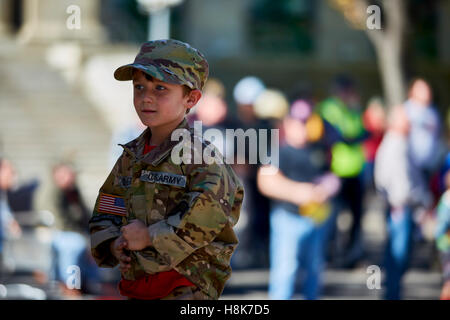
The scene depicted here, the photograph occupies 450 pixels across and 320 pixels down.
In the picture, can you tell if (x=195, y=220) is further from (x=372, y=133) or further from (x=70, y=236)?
(x=372, y=133)

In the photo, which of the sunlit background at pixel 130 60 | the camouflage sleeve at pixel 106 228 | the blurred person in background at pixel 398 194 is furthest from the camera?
the sunlit background at pixel 130 60

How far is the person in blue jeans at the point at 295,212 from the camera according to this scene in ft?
25.7

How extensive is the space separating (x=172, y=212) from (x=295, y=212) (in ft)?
15.1

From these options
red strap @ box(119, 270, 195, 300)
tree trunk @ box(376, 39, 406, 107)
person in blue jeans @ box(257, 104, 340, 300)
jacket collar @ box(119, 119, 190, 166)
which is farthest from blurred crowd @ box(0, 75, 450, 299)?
red strap @ box(119, 270, 195, 300)

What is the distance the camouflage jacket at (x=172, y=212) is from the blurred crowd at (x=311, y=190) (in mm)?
4312

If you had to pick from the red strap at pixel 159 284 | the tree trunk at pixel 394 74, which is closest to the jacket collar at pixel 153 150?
the red strap at pixel 159 284

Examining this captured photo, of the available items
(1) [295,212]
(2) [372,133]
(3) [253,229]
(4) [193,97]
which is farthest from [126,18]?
(4) [193,97]

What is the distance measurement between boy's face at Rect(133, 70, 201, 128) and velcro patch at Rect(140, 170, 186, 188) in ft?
0.63

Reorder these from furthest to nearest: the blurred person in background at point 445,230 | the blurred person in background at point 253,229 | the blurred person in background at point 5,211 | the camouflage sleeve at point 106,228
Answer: the blurred person in background at point 253,229 → the blurred person in background at point 5,211 → the blurred person in background at point 445,230 → the camouflage sleeve at point 106,228

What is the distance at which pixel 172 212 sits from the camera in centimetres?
342

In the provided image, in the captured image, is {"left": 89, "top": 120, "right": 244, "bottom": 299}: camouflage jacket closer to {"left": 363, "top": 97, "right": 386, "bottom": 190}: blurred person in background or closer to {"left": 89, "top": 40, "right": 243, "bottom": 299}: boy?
{"left": 89, "top": 40, "right": 243, "bottom": 299}: boy

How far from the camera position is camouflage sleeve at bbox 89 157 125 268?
356 centimetres

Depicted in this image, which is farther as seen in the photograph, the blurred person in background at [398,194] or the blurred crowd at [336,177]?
the blurred person in background at [398,194]

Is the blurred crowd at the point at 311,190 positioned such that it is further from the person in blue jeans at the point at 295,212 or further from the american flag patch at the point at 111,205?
the american flag patch at the point at 111,205
